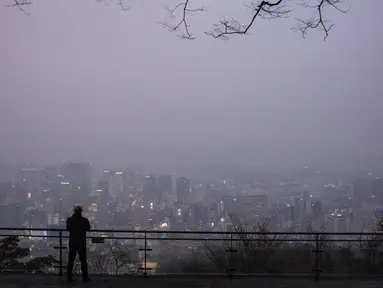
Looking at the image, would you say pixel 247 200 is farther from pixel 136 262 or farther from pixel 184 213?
pixel 136 262

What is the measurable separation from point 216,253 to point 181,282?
1388 millimetres

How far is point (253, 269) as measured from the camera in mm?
10133

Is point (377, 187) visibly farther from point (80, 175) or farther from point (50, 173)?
point (50, 173)

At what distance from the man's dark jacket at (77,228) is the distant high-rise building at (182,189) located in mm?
10292

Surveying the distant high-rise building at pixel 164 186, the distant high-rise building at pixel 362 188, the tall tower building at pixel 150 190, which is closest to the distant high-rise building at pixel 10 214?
the tall tower building at pixel 150 190

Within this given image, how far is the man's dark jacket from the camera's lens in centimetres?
861

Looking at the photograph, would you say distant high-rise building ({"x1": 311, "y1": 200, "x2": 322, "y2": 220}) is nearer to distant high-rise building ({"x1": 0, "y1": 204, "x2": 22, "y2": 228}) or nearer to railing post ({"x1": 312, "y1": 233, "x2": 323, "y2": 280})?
railing post ({"x1": 312, "y1": 233, "x2": 323, "y2": 280})

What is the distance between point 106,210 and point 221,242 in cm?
645

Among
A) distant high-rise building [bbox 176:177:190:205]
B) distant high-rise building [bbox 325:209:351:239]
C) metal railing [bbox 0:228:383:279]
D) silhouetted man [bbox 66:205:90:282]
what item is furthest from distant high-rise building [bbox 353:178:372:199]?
silhouetted man [bbox 66:205:90:282]

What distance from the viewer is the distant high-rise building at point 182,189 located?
19.5 m

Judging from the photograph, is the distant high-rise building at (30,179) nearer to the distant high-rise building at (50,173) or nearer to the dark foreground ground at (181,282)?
the distant high-rise building at (50,173)

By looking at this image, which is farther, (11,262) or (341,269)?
(11,262)

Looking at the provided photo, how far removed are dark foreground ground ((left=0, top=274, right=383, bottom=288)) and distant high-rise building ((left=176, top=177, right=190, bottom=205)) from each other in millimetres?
9564

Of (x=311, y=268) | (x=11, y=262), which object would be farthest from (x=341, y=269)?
(x=11, y=262)
